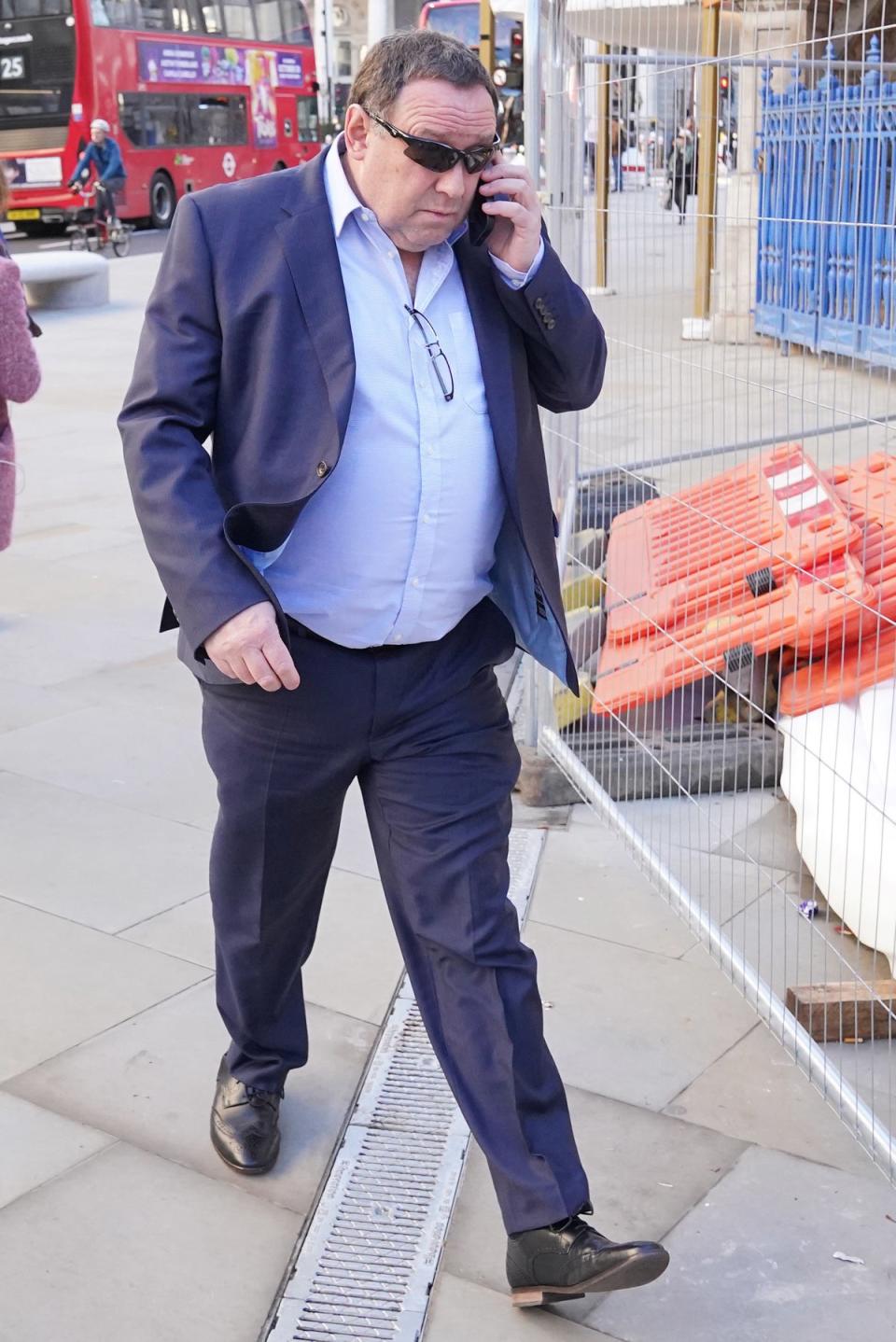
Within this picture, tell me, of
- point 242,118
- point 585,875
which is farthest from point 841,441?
point 242,118

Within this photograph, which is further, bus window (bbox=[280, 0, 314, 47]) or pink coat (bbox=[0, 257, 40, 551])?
bus window (bbox=[280, 0, 314, 47])

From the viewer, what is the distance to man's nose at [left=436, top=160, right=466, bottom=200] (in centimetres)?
228

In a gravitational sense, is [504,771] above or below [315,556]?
below

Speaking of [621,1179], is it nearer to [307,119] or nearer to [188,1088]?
[188,1088]

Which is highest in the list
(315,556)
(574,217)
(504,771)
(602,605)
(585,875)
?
(574,217)

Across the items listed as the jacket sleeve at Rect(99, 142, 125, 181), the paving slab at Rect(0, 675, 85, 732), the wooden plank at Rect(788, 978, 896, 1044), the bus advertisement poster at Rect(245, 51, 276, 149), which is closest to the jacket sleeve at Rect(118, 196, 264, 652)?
the wooden plank at Rect(788, 978, 896, 1044)

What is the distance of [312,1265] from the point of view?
101 inches

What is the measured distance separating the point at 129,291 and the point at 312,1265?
1751 centimetres

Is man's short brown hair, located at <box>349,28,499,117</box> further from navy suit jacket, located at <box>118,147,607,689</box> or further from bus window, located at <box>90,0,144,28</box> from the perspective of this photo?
bus window, located at <box>90,0,144,28</box>

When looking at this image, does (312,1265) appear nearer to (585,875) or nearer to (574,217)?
(585,875)

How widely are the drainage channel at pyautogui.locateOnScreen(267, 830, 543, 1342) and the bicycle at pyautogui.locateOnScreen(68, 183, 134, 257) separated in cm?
2138

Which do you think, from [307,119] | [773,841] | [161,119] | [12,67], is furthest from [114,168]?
[773,841]

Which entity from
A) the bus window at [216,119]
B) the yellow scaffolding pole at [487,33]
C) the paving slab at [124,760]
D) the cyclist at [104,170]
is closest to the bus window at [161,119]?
the bus window at [216,119]

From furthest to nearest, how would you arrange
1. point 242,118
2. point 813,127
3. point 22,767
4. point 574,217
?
point 242,118, point 22,767, point 574,217, point 813,127
